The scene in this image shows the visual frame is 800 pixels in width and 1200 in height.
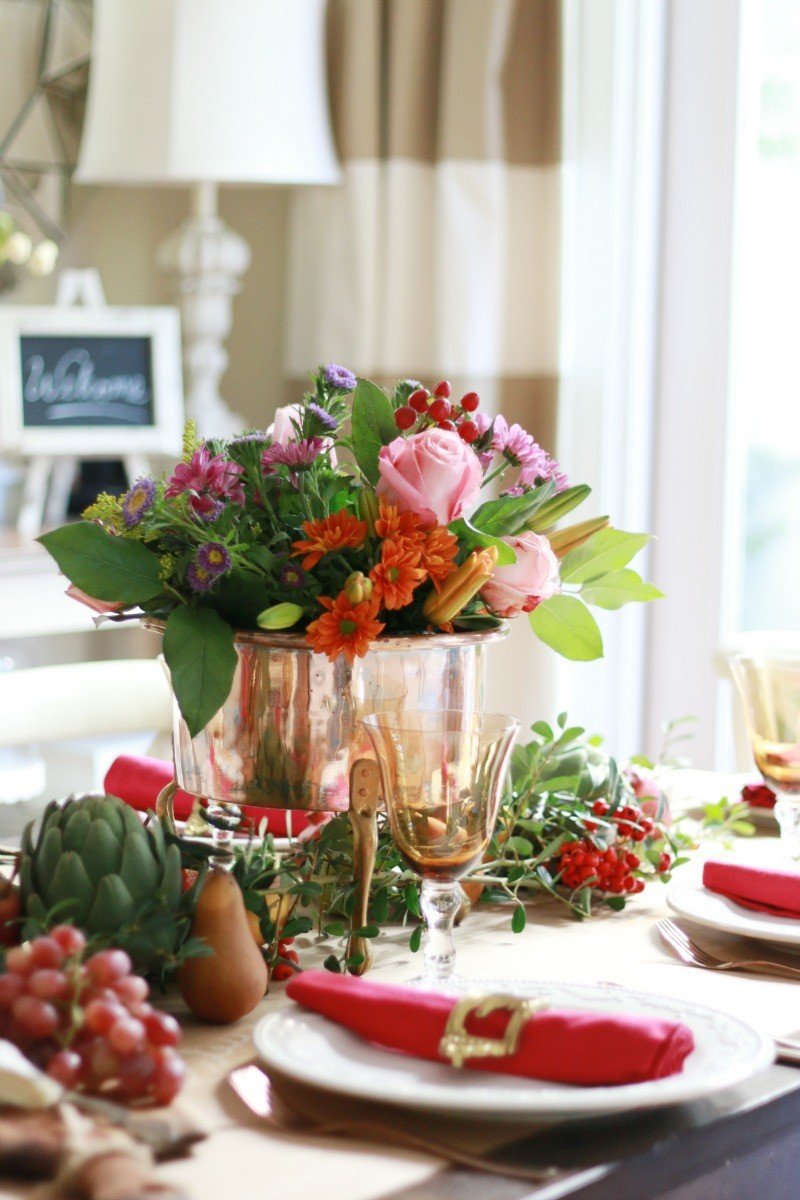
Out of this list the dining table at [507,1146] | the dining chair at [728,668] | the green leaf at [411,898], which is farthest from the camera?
the dining chair at [728,668]

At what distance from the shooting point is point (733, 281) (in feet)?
8.05

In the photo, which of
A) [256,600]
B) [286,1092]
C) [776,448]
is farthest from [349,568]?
[776,448]

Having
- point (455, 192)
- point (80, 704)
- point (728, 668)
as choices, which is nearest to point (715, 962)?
point (728, 668)

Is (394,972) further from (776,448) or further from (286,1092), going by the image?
(776,448)

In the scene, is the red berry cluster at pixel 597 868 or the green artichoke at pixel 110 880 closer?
the green artichoke at pixel 110 880

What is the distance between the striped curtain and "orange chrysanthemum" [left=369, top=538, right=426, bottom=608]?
1687mm

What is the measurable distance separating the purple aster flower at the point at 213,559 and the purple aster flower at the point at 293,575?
4cm

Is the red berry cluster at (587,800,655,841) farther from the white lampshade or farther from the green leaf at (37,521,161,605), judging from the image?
the white lampshade

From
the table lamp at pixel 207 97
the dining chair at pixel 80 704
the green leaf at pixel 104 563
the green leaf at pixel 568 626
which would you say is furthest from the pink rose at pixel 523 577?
the table lamp at pixel 207 97

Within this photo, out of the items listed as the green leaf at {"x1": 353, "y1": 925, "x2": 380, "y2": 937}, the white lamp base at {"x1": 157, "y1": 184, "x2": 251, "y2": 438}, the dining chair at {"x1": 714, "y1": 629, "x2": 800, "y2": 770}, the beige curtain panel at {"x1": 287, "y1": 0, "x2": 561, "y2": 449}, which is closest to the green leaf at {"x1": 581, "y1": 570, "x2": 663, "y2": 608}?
the green leaf at {"x1": 353, "y1": 925, "x2": 380, "y2": 937}

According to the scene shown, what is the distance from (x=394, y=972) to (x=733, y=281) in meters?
1.85

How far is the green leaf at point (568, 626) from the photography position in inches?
40.3

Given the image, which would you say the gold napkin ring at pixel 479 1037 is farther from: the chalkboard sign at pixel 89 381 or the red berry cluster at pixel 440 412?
the chalkboard sign at pixel 89 381

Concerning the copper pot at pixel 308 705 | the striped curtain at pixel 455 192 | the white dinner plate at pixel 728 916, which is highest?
the striped curtain at pixel 455 192
